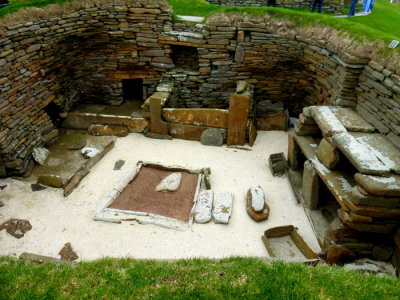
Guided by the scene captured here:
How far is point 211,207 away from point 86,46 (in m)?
6.54

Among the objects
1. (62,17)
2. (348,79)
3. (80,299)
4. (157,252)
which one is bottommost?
(157,252)

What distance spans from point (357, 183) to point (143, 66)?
7.39 metres

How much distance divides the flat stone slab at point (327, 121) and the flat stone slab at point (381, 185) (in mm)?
1365

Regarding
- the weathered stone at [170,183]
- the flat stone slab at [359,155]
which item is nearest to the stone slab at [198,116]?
the weathered stone at [170,183]

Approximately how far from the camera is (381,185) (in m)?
4.49

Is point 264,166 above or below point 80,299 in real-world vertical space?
below

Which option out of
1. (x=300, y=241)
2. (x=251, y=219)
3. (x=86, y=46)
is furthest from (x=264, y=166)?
(x=86, y=46)

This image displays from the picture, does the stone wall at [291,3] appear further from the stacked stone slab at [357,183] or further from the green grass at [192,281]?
the green grass at [192,281]

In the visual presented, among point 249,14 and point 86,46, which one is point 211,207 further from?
point 86,46

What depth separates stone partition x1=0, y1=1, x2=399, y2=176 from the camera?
740 centimetres

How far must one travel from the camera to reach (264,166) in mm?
7867

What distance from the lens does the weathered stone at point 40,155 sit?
7914mm

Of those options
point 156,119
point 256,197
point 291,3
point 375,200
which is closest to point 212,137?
point 156,119

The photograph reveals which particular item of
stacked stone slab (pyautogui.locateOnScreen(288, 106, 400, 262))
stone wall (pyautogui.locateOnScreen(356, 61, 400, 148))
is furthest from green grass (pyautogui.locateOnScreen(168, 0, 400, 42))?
stacked stone slab (pyautogui.locateOnScreen(288, 106, 400, 262))
